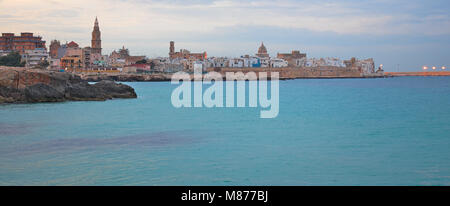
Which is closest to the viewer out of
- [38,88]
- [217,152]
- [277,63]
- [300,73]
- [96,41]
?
[217,152]

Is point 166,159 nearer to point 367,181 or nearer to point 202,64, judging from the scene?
point 367,181

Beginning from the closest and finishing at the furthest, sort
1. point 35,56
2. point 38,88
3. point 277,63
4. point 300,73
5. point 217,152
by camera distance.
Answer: point 217,152, point 38,88, point 35,56, point 277,63, point 300,73

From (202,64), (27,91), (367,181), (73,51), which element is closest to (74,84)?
(27,91)

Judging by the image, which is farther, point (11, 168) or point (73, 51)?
point (73, 51)

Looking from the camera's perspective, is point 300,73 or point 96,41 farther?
point 300,73

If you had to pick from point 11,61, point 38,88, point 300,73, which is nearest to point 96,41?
point 11,61

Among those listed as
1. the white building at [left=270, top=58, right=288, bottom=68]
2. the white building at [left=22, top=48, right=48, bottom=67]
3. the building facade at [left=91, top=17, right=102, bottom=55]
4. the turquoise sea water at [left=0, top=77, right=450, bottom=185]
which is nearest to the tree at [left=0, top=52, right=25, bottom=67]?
the white building at [left=22, top=48, right=48, bottom=67]

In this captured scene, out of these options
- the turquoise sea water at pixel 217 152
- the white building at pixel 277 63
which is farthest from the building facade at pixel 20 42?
the turquoise sea water at pixel 217 152

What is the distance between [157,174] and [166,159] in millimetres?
1187

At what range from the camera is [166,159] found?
32.5 feet

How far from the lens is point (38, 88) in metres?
26.0

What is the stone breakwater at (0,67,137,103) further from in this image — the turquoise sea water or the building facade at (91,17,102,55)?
the building facade at (91,17,102,55)

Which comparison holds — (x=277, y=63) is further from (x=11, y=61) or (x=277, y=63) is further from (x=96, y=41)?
(x=11, y=61)

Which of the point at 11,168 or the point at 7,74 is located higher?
the point at 7,74
